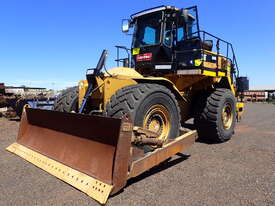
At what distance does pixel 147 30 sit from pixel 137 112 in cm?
332

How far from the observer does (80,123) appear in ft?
11.5

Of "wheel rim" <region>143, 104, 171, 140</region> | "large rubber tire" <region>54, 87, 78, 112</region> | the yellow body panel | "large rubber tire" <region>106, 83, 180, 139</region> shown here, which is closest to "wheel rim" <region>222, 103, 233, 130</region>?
the yellow body panel

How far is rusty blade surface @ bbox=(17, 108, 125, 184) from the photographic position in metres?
2.98

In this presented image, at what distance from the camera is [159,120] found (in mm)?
4082

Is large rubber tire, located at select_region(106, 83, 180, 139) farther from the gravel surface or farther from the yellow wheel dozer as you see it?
the gravel surface

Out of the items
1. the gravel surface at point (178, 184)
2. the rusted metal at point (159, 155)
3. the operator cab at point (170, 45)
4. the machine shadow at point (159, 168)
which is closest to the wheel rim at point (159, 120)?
the rusted metal at point (159, 155)

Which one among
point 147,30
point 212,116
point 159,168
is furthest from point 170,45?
point 159,168

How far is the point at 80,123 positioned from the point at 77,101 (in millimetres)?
1570

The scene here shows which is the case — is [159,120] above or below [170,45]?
below

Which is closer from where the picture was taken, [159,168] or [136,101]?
[136,101]

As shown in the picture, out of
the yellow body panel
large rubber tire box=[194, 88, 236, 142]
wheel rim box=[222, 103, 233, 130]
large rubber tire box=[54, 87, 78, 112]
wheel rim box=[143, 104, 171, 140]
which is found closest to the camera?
wheel rim box=[143, 104, 171, 140]

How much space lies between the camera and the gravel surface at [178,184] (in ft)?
9.18

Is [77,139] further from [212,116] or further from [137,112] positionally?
[212,116]

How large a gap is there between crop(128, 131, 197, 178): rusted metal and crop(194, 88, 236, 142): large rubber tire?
1.46 meters
